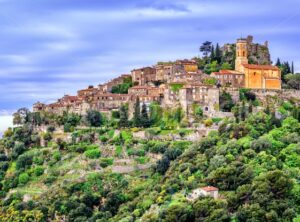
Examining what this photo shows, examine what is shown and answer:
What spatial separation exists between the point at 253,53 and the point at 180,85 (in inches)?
589

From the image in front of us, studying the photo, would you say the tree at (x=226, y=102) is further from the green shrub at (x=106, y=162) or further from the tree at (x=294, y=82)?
the green shrub at (x=106, y=162)

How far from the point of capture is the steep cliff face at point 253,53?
255 feet

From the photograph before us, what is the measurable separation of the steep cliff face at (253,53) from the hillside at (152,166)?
1225cm

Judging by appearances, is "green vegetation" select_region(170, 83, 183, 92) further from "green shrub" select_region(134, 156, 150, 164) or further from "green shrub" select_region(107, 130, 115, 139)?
"green shrub" select_region(134, 156, 150, 164)

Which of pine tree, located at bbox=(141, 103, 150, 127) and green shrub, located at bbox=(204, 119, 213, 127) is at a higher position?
pine tree, located at bbox=(141, 103, 150, 127)

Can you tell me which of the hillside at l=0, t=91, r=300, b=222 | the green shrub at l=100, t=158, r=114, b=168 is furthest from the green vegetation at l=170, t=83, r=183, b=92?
the green shrub at l=100, t=158, r=114, b=168

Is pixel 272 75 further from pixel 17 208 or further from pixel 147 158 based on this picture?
pixel 17 208

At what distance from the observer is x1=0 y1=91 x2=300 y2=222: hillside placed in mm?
43750

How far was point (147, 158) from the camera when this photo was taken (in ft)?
202

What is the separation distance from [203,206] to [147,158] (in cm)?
1878

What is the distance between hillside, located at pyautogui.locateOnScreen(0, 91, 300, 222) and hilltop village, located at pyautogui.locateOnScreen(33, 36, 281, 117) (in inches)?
67.0

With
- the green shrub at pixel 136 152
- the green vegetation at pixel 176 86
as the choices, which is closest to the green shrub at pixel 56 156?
the green shrub at pixel 136 152

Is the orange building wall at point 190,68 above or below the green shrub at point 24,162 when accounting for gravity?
above

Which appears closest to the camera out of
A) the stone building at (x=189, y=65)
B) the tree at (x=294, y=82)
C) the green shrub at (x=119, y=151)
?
the green shrub at (x=119, y=151)
